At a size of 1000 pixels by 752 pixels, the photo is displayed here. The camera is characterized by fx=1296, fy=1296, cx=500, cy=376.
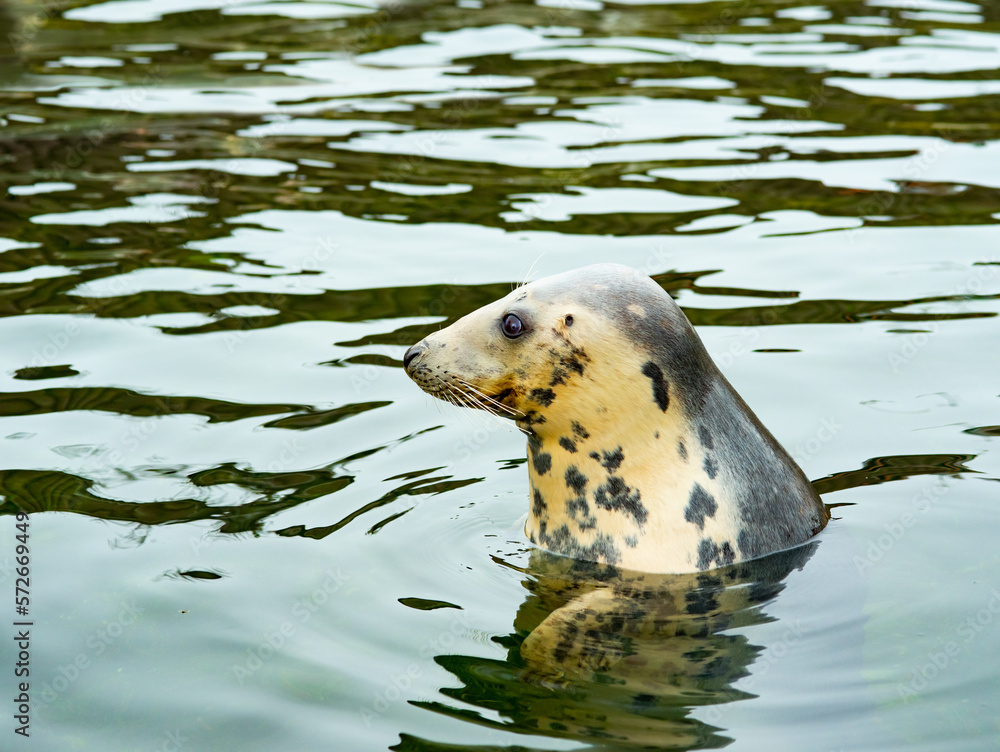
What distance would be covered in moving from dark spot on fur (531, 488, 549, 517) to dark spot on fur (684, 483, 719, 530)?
1.87 feet

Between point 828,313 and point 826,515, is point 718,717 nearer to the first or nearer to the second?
point 826,515

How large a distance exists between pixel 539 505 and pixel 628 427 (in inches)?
19.5

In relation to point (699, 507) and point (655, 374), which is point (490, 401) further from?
point (699, 507)

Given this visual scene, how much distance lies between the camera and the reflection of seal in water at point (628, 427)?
468 centimetres

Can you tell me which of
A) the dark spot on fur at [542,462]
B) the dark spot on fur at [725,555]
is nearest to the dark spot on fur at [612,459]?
the dark spot on fur at [542,462]

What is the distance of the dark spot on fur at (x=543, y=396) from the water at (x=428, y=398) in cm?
60

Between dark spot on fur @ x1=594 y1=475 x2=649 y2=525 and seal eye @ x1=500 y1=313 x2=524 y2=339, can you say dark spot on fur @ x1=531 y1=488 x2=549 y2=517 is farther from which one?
seal eye @ x1=500 y1=313 x2=524 y2=339

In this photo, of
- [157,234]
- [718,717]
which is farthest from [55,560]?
[157,234]

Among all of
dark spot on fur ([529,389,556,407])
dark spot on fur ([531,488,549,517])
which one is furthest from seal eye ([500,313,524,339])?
dark spot on fur ([531,488,549,517])

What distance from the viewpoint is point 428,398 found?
646 centimetres

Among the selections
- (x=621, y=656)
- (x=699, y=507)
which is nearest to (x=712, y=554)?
(x=699, y=507)

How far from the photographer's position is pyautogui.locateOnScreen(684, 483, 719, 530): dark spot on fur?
4656mm

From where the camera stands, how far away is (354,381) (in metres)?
6.62

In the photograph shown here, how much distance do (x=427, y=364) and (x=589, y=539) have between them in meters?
0.90
